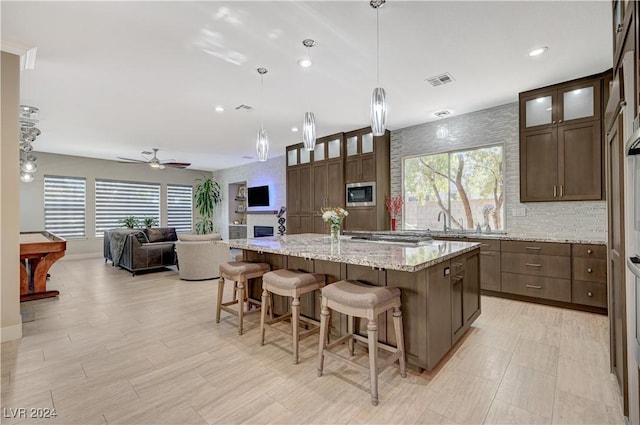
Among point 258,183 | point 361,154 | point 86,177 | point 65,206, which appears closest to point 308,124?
point 361,154

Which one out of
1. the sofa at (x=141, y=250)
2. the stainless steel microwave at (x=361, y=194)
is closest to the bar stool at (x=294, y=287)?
the stainless steel microwave at (x=361, y=194)

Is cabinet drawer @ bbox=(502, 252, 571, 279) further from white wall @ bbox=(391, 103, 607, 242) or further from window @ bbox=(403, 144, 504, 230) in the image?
window @ bbox=(403, 144, 504, 230)

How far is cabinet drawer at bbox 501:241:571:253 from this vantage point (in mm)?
3490

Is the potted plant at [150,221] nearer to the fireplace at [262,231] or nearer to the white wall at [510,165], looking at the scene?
the fireplace at [262,231]

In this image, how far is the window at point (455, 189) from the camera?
453 centimetres

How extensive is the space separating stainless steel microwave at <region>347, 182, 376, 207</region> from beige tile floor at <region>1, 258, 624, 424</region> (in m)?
2.70

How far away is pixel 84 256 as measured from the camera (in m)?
8.02

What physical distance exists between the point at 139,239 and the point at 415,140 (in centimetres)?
569

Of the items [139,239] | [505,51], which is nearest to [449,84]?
[505,51]

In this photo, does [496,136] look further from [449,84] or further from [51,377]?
[51,377]

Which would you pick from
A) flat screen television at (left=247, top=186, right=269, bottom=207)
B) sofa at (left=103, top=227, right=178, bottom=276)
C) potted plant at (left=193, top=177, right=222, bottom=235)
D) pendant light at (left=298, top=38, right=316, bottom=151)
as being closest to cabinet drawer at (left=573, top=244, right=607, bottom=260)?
pendant light at (left=298, top=38, right=316, bottom=151)

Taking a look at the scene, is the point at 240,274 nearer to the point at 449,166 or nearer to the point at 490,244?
the point at 490,244

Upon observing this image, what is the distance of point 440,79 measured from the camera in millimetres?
3529

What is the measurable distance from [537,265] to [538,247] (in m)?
0.23
